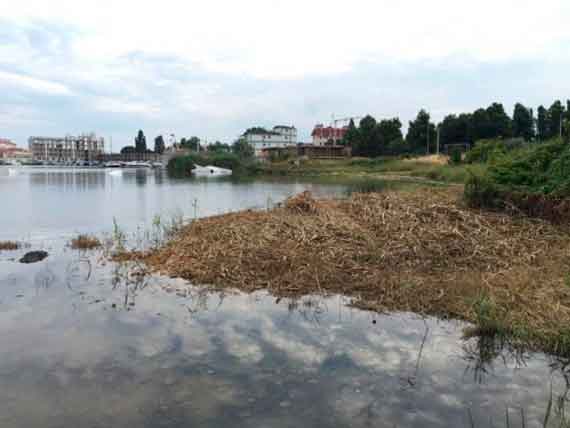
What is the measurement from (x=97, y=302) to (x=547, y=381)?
617 cm

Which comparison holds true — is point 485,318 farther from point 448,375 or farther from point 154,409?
point 154,409

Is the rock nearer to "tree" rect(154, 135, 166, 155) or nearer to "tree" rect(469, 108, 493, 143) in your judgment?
"tree" rect(469, 108, 493, 143)

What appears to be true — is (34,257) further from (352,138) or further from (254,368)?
(352,138)

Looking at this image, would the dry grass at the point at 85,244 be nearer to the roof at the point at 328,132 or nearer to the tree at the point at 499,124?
the tree at the point at 499,124

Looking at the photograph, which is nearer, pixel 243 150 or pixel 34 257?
pixel 34 257

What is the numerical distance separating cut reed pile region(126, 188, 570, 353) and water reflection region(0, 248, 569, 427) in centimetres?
54

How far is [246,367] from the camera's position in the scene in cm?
485

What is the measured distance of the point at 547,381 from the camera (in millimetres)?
4480

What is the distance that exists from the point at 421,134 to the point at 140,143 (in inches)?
3870

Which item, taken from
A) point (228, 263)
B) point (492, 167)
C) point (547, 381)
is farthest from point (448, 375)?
point (492, 167)

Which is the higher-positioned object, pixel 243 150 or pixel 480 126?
pixel 480 126

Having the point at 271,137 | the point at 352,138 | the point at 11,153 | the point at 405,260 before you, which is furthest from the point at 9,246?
the point at 11,153

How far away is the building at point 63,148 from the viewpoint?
562ft

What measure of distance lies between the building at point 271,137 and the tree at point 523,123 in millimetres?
65318
